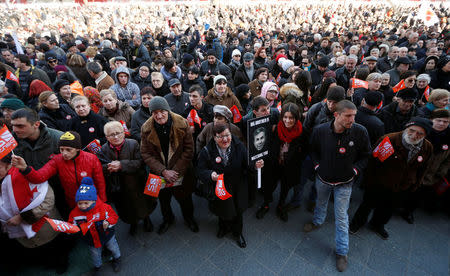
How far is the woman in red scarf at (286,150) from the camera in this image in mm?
3059

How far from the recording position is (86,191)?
249 centimetres

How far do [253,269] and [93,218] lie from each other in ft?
6.92

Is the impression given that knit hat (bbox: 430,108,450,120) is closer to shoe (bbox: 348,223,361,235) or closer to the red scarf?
the red scarf

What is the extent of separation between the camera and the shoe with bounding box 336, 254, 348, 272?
291cm

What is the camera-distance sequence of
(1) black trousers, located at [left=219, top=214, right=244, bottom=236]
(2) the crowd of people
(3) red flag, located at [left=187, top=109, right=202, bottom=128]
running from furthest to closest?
1. (3) red flag, located at [left=187, top=109, right=202, bottom=128]
2. (1) black trousers, located at [left=219, top=214, right=244, bottom=236]
3. (2) the crowd of people

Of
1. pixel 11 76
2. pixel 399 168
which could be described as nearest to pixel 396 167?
pixel 399 168

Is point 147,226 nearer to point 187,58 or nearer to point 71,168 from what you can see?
point 71,168

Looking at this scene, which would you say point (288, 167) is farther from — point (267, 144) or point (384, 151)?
point (384, 151)

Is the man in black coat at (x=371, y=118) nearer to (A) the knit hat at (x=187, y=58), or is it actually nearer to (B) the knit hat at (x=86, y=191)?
(B) the knit hat at (x=86, y=191)

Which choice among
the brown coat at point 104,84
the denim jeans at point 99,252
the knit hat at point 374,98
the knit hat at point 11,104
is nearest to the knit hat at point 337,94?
the knit hat at point 374,98

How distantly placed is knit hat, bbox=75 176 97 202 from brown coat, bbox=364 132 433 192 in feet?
11.8

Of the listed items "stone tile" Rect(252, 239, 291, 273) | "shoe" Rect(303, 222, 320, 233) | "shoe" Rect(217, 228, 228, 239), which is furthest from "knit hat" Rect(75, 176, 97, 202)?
"shoe" Rect(303, 222, 320, 233)

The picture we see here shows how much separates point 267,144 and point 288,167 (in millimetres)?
732

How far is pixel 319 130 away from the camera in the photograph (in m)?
2.93
